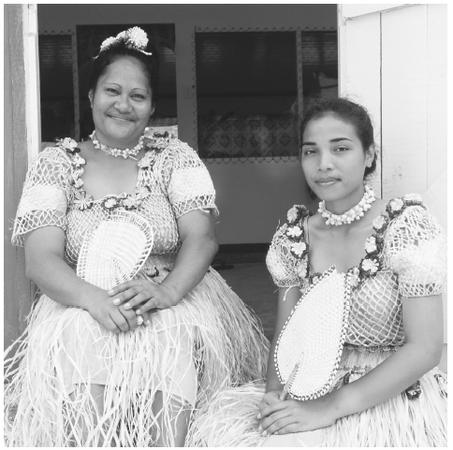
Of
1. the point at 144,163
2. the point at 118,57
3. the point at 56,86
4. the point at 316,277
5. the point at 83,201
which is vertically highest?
the point at 56,86

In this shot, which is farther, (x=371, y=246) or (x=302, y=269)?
(x=302, y=269)

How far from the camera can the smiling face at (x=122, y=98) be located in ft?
8.18

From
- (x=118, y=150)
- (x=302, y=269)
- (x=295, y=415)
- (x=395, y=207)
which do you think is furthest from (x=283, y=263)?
(x=118, y=150)

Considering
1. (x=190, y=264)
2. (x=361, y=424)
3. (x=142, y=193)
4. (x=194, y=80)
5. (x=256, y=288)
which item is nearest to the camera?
(x=361, y=424)

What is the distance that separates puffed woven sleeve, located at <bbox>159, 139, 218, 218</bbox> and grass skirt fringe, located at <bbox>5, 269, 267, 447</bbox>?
37 cm

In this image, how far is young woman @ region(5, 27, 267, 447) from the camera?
A: 7.11ft

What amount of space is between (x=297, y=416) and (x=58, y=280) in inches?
32.9

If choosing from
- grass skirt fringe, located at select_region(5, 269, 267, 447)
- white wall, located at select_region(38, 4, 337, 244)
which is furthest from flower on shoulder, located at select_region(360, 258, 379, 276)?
white wall, located at select_region(38, 4, 337, 244)

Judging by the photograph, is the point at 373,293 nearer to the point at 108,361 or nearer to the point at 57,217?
the point at 108,361

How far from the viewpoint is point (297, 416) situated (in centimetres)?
195

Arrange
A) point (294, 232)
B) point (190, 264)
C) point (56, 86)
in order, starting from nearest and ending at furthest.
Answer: point (294, 232), point (190, 264), point (56, 86)

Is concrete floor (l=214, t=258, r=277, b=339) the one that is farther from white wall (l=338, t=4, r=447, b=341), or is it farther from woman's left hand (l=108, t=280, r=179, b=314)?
woman's left hand (l=108, t=280, r=179, b=314)

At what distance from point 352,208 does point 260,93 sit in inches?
192

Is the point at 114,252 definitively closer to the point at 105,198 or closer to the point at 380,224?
the point at 105,198
